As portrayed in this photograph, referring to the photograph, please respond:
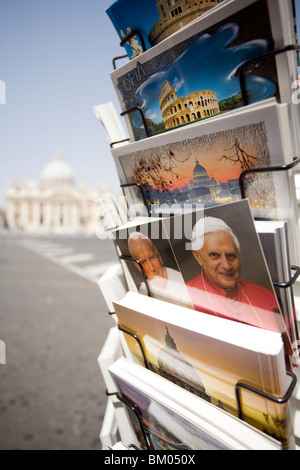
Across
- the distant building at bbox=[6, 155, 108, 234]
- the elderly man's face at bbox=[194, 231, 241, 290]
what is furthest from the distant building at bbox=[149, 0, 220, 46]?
the distant building at bbox=[6, 155, 108, 234]

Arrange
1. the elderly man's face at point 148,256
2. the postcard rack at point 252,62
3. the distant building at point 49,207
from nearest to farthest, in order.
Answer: the postcard rack at point 252,62 < the elderly man's face at point 148,256 < the distant building at point 49,207

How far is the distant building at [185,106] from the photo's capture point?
25 centimetres

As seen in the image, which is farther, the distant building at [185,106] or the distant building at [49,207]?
the distant building at [49,207]

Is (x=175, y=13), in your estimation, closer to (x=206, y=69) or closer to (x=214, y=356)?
(x=206, y=69)

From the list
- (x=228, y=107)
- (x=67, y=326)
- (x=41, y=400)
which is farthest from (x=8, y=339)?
(x=228, y=107)

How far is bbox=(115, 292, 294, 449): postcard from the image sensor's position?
0.75ft

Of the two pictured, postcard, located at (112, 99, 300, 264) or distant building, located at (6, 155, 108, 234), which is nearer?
postcard, located at (112, 99, 300, 264)

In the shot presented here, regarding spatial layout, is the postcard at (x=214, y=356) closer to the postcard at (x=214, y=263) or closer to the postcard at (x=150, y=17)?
the postcard at (x=214, y=263)

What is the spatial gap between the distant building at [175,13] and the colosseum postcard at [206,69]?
0.03 m

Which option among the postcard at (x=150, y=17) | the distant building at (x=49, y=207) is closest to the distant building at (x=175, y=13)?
the postcard at (x=150, y=17)

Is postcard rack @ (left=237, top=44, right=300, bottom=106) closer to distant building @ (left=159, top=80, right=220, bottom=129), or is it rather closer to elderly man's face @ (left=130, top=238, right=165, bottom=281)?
distant building @ (left=159, top=80, right=220, bottom=129)

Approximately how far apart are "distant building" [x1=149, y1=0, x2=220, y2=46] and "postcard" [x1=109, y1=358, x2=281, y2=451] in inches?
14.8

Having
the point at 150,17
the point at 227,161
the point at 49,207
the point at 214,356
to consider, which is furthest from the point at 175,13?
the point at 49,207

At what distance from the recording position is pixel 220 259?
25 cm
